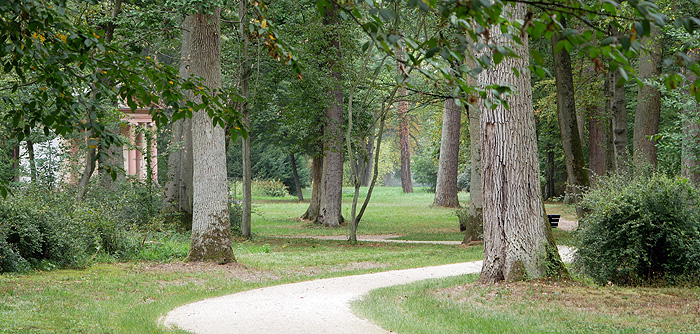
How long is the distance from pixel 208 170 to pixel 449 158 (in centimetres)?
1929

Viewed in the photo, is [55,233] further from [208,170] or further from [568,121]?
[568,121]

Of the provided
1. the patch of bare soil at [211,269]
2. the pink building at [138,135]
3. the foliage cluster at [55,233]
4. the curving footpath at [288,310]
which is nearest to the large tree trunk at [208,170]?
the patch of bare soil at [211,269]

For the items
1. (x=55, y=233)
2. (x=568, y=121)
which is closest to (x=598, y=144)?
(x=568, y=121)

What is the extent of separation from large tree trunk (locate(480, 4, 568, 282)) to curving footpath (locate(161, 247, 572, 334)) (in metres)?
2.13

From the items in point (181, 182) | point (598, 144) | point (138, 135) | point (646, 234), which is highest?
point (138, 135)

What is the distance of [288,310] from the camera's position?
7355 mm

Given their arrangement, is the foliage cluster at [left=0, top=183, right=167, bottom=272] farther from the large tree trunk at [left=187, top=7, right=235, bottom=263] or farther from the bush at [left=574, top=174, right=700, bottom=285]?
the bush at [left=574, top=174, right=700, bottom=285]

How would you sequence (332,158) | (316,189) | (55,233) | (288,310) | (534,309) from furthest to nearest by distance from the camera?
(316,189)
(332,158)
(55,233)
(288,310)
(534,309)

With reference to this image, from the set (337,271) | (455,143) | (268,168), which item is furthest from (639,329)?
→ (268,168)

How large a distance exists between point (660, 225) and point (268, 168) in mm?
41372

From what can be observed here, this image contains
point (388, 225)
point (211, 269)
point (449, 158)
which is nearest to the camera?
point (211, 269)

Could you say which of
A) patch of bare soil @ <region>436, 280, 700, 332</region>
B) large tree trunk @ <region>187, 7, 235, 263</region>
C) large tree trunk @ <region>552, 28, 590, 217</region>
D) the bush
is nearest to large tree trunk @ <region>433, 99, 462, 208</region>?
large tree trunk @ <region>552, 28, 590, 217</region>

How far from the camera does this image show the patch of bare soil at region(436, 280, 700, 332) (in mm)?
6199

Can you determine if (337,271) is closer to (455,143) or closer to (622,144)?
(622,144)
